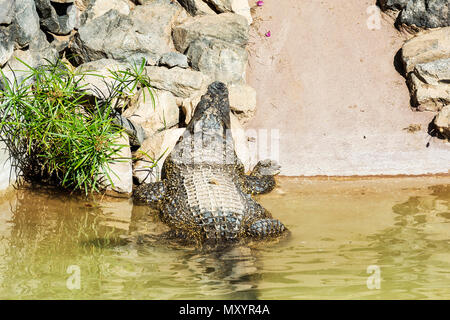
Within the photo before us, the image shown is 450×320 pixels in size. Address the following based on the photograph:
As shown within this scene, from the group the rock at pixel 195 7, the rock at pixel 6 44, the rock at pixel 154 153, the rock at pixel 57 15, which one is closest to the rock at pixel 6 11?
the rock at pixel 6 44

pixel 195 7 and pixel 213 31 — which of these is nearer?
pixel 213 31

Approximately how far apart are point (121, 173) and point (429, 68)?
4086 mm

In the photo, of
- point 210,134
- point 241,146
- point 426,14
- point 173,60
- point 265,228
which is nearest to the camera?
point 265,228

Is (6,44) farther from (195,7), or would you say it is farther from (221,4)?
(221,4)

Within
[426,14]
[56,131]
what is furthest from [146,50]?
[426,14]

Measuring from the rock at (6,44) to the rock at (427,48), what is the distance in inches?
→ 194

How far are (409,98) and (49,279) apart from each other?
5.22 meters

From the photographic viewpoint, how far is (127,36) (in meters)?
7.33

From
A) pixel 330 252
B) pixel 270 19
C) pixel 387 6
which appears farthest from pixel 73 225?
pixel 387 6

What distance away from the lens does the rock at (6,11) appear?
6.02m

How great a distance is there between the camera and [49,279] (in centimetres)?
431

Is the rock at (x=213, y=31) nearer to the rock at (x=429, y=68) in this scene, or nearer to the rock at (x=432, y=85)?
the rock at (x=429, y=68)

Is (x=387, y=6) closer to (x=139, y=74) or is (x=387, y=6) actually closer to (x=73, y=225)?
(x=139, y=74)

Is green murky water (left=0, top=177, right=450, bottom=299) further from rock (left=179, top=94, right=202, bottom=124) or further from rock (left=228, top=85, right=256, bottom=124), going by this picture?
rock (left=179, top=94, right=202, bottom=124)
